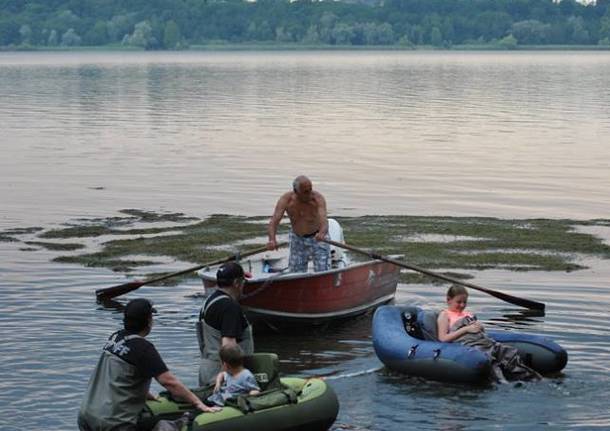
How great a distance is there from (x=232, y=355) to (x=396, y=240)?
50.9 feet

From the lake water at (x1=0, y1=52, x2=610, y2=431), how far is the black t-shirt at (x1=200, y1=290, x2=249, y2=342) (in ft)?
6.35

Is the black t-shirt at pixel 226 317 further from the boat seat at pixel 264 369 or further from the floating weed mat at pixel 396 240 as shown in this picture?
the floating weed mat at pixel 396 240

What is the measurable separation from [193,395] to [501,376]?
18.0ft

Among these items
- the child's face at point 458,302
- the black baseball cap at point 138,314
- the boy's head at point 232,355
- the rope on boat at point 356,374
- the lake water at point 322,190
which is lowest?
the lake water at point 322,190

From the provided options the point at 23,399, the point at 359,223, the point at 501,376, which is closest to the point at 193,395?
the point at 23,399

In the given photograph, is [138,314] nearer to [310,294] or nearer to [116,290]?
[310,294]

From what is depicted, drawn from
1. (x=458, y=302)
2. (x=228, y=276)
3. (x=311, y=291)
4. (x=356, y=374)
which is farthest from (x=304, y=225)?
(x=228, y=276)

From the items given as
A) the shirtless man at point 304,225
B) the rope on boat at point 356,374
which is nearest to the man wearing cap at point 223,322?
the rope on boat at point 356,374

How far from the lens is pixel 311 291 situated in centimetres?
2175

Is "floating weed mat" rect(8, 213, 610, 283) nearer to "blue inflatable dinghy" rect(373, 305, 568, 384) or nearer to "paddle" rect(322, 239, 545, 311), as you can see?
"paddle" rect(322, 239, 545, 311)

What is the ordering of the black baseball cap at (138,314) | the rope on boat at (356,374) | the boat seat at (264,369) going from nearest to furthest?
the black baseball cap at (138,314) → the boat seat at (264,369) → the rope on boat at (356,374)

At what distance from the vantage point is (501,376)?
61.0ft

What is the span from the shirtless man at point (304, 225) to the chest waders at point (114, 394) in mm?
8098

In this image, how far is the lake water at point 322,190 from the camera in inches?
723
